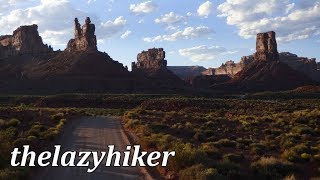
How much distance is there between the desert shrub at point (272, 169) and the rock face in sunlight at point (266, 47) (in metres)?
157

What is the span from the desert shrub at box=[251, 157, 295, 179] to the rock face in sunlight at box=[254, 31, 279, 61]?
157m

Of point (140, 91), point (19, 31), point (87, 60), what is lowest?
point (140, 91)

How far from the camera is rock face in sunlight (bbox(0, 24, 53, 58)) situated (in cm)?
18025

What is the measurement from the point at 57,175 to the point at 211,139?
1474 centimetres

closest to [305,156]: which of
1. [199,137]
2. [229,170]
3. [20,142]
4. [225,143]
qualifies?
[225,143]

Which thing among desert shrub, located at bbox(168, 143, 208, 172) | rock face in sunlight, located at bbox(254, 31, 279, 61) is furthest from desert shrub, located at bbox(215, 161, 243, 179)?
rock face in sunlight, located at bbox(254, 31, 279, 61)

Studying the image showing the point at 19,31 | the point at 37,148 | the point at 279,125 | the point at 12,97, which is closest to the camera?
the point at 37,148

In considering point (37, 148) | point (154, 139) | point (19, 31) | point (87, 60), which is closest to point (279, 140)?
point (154, 139)

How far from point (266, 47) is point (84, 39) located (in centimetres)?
6460

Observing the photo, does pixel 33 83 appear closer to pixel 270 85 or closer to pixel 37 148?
pixel 270 85

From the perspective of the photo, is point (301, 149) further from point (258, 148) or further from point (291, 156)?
point (258, 148)

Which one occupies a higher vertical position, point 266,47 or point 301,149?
point 266,47

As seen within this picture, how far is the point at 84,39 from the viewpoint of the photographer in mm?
161625

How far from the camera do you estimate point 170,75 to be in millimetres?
169625
